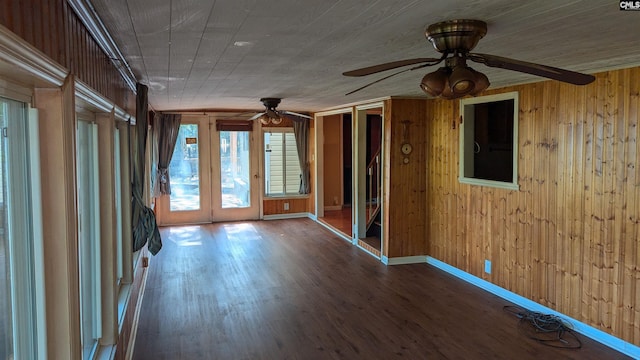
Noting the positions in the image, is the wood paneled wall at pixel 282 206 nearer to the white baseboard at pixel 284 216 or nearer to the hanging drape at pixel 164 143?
the white baseboard at pixel 284 216

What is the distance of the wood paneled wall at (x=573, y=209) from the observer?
11.8 feet

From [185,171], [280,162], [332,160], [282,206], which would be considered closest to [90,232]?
[185,171]

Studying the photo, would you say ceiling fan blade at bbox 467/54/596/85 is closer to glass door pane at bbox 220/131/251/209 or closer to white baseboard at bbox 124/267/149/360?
white baseboard at bbox 124/267/149/360

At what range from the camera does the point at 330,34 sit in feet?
8.20

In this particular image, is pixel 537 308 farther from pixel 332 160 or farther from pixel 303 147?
pixel 332 160

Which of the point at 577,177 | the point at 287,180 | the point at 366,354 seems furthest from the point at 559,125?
the point at 287,180

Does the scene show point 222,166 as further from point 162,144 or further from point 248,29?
point 248,29

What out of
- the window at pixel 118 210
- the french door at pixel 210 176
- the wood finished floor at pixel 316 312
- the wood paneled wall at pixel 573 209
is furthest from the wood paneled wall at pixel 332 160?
the window at pixel 118 210

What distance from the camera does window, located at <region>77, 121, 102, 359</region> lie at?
8.42 ft

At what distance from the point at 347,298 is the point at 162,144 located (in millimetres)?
5327

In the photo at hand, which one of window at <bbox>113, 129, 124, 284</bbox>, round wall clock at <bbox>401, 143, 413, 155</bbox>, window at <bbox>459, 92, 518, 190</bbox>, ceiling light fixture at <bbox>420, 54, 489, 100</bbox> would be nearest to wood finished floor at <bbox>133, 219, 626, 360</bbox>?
window at <bbox>113, 129, 124, 284</bbox>

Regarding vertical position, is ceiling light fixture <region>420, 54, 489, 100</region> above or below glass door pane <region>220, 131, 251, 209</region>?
above

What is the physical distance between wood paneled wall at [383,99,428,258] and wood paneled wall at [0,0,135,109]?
13.0ft

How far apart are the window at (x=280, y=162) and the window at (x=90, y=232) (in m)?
6.60
